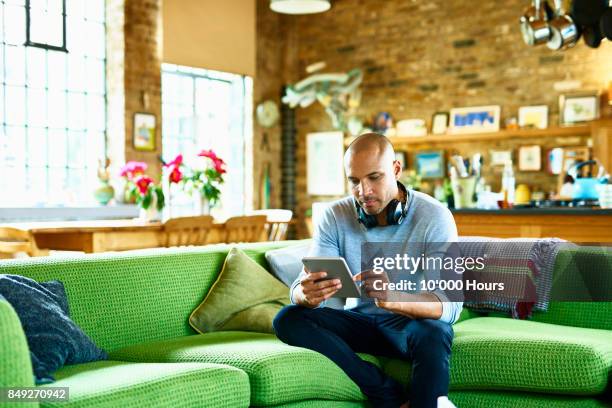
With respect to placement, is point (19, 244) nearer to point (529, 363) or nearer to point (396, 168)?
point (396, 168)

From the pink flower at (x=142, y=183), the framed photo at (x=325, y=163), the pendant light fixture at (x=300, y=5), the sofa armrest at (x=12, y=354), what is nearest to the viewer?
the sofa armrest at (x=12, y=354)

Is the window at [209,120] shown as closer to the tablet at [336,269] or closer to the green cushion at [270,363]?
the green cushion at [270,363]

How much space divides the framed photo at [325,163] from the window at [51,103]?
3.02 meters

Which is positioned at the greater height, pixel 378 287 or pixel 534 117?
pixel 534 117

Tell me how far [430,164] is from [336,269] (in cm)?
728

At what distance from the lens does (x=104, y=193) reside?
8.22m

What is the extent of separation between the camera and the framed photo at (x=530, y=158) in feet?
30.0

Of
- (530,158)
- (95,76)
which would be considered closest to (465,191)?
(530,158)

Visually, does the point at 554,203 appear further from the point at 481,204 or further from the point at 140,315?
the point at 140,315

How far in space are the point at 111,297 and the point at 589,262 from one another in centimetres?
215

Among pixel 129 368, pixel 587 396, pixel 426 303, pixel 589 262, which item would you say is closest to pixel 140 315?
pixel 129 368

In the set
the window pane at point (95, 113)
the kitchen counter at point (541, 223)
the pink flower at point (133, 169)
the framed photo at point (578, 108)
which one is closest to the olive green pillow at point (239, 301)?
the kitchen counter at point (541, 223)

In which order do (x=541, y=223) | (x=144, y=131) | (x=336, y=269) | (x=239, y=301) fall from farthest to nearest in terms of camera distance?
(x=144, y=131)
(x=541, y=223)
(x=239, y=301)
(x=336, y=269)

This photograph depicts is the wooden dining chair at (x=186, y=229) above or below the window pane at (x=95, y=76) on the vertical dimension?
below
